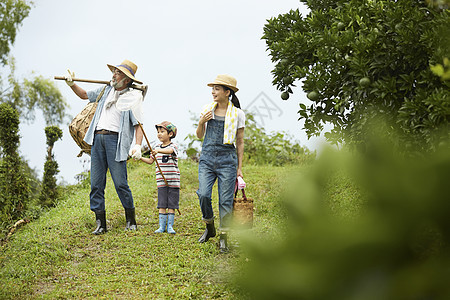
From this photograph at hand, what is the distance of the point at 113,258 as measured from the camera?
19.4 ft

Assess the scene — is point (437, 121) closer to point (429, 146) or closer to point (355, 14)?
point (429, 146)

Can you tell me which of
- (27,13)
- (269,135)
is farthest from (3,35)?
(269,135)

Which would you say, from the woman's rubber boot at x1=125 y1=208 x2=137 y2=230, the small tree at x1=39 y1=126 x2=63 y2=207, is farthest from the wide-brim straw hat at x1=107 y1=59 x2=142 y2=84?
→ the small tree at x1=39 y1=126 x2=63 y2=207

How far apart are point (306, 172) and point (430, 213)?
0.17m

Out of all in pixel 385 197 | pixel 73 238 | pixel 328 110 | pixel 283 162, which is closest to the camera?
pixel 385 197

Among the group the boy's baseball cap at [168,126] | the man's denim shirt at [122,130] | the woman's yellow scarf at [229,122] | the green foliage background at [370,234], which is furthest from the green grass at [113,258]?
the green foliage background at [370,234]

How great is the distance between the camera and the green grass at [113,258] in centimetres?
470

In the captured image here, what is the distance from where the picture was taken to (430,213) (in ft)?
2.04

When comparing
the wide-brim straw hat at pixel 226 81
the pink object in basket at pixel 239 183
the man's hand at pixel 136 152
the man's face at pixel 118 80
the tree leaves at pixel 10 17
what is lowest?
the pink object in basket at pixel 239 183

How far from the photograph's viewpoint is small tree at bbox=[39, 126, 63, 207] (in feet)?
31.1

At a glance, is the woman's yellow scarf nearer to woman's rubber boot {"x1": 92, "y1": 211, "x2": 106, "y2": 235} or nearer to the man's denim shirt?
the man's denim shirt

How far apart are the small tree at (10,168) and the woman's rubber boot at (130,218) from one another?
272 cm

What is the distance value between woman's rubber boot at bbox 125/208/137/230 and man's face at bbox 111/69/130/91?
72.2 inches

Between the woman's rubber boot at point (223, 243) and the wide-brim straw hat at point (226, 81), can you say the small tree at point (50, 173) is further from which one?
the woman's rubber boot at point (223, 243)
